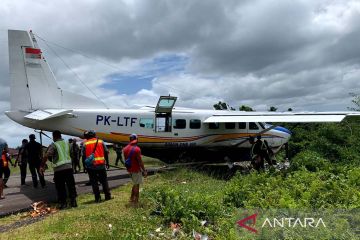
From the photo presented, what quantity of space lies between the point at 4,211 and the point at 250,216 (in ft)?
22.3

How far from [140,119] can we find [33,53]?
205 inches

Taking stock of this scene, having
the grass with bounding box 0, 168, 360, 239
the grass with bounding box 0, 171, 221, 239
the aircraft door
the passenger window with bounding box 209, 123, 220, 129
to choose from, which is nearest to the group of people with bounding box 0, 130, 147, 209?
the grass with bounding box 0, 171, 221, 239

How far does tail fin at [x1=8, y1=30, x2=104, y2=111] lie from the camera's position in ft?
48.7

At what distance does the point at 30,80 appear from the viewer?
15.2 metres

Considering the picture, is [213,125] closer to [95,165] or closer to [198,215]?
[95,165]

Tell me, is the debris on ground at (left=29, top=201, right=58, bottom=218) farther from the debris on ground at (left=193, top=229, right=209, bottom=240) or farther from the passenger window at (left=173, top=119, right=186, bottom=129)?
the passenger window at (left=173, top=119, right=186, bottom=129)

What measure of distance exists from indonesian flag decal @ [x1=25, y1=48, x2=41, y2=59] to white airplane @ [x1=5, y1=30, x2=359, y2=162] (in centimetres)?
Answer: 2

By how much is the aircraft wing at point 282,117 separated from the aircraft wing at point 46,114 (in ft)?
20.3

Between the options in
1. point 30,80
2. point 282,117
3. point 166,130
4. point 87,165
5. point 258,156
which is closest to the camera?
point 87,165

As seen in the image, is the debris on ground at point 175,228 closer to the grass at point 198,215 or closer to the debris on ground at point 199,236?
the grass at point 198,215

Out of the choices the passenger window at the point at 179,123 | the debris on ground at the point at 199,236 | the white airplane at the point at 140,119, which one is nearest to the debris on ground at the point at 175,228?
the debris on ground at the point at 199,236

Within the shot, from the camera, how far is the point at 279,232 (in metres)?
5.79

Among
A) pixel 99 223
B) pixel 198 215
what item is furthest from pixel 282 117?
pixel 99 223

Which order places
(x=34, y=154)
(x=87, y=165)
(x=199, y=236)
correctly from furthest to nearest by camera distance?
1. (x=34, y=154)
2. (x=87, y=165)
3. (x=199, y=236)
